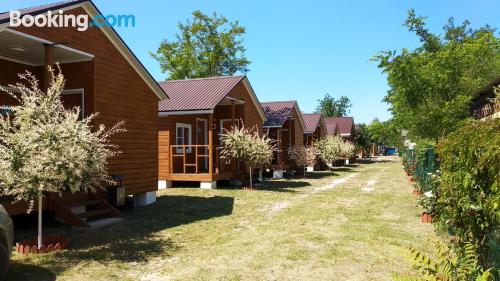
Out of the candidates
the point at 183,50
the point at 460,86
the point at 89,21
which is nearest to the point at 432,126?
the point at 460,86

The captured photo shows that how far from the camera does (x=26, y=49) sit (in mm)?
9930

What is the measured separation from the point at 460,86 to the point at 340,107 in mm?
62102

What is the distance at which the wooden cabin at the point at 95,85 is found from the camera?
9273 mm

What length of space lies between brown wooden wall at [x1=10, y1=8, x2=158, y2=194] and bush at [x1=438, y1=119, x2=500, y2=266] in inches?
338

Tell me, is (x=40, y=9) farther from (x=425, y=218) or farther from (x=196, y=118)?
(x=196, y=118)

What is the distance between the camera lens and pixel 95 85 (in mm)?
10875

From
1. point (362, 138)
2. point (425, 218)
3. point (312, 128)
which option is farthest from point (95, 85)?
point (362, 138)

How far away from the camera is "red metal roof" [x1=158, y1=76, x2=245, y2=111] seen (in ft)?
59.0

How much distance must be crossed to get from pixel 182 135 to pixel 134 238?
36.4 ft

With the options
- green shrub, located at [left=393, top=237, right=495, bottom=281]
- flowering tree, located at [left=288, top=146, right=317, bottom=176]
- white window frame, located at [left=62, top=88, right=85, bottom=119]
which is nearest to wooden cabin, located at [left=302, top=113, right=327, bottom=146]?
flowering tree, located at [left=288, top=146, right=317, bottom=176]

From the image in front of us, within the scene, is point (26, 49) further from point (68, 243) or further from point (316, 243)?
point (316, 243)

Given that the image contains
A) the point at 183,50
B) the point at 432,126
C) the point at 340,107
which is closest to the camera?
the point at 432,126

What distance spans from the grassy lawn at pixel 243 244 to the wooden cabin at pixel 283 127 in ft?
45.1

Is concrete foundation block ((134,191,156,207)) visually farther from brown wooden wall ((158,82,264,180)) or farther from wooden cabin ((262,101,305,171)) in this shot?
wooden cabin ((262,101,305,171))
